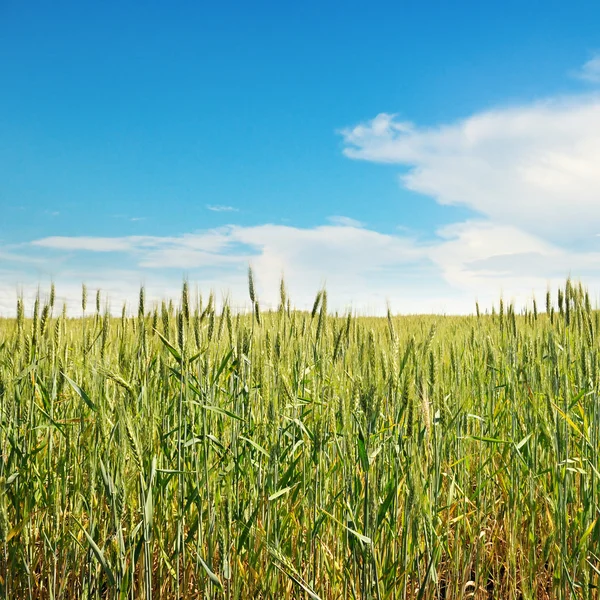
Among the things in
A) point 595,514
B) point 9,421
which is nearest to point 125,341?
point 9,421

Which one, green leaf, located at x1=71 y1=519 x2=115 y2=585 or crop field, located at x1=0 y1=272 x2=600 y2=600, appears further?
crop field, located at x1=0 y1=272 x2=600 y2=600

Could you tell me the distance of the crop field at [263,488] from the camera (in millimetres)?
1306

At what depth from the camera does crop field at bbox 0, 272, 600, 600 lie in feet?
4.28

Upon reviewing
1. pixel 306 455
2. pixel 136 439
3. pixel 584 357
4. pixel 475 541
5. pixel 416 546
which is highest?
pixel 584 357

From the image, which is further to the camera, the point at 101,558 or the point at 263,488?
the point at 263,488

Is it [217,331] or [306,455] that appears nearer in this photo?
[306,455]

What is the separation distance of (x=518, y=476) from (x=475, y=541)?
275 mm

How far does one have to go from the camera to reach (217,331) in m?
1.81

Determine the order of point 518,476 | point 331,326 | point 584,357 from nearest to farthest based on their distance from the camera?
point 518,476 < point 584,357 < point 331,326

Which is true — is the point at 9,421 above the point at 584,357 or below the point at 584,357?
below

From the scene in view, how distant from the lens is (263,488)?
59.5 inches

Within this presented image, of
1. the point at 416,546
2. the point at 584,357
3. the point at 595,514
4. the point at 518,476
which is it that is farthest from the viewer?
the point at 584,357

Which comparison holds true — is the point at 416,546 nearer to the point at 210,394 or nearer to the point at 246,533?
the point at 246,533

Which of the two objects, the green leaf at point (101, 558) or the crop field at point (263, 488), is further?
the crop field at point (263, 488)
